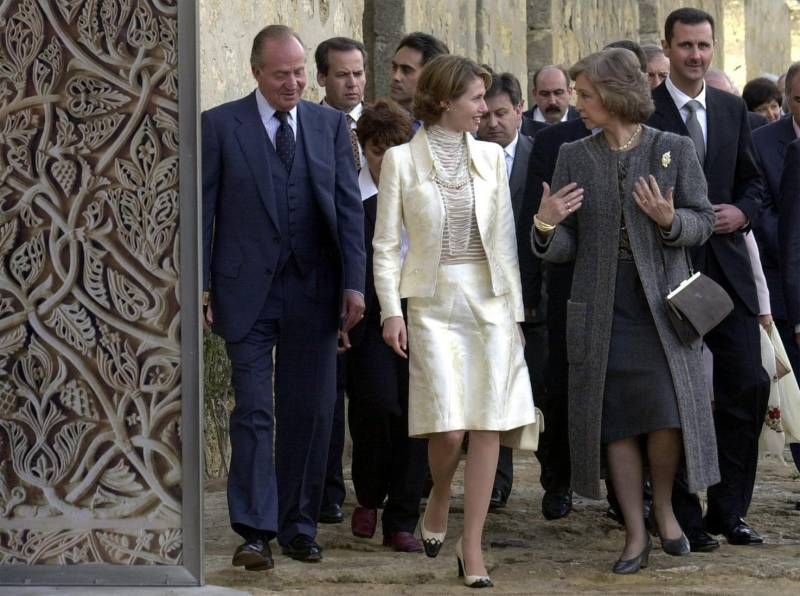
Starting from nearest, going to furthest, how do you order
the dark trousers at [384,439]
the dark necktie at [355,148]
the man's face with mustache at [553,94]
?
the dark trousers at [384,439] < the dark necktie at [355,148] < the man's face with mustache at [553,94]

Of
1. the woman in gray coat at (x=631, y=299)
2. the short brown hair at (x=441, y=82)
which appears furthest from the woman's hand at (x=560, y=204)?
the short brown hair at (x=441, y=82)

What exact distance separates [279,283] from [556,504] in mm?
1931

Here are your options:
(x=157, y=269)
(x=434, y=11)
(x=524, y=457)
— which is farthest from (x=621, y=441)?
(x=434, y=11)

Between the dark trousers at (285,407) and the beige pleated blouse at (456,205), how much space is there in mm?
548

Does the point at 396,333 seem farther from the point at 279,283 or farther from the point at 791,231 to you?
the point at 791,231

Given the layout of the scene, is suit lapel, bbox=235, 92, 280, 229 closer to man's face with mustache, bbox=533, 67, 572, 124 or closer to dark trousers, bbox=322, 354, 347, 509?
dark trousers, bbox=322, 354, 347, 509

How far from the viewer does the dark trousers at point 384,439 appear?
758 cm

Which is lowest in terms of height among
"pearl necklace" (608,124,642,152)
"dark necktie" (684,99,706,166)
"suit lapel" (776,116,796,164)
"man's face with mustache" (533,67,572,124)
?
"pearl necklace" (608,124,642,152)

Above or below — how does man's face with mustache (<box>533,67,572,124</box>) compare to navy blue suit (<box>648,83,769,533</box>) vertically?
above

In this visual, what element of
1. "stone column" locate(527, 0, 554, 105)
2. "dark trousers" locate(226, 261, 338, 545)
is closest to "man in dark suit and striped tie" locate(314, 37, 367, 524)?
"dark trousers" locate(226, 261, 338, 545)

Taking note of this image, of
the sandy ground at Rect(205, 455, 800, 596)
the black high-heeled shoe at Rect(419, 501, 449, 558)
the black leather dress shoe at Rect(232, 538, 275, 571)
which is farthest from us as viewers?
the black high-heeled shoe at Rect(419, 501, 449, 558)

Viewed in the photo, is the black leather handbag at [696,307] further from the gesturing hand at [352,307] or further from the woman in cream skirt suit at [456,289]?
the gesturing hand at [352,307]

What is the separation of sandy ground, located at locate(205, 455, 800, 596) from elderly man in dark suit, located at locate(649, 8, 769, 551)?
19cm

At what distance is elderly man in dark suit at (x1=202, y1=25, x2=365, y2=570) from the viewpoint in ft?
22.6
